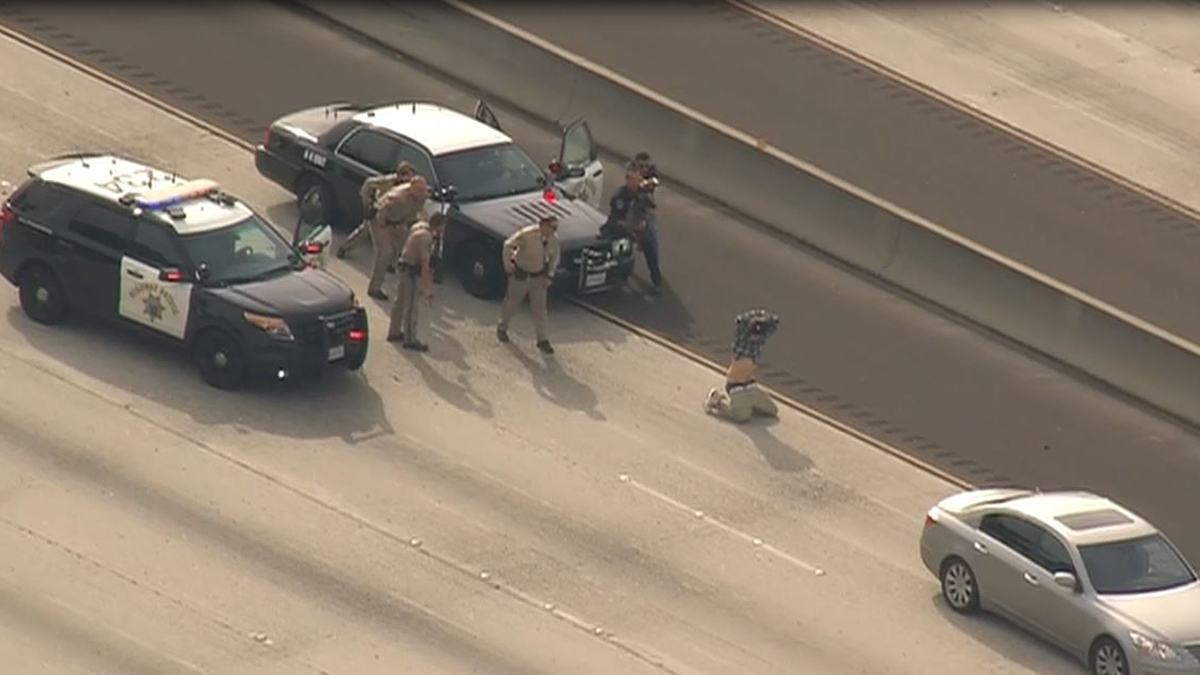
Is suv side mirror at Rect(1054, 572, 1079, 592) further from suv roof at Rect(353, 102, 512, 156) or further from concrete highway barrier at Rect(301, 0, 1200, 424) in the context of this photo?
suv roof at Rect(353, 102, 512, 156)

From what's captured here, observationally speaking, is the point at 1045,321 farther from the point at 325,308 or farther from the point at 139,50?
the point at 139,50

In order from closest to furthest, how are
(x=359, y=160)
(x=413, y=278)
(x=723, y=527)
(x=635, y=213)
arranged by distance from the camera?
(x=723, y=527) < (x=413, y=278) < (x=635, y=213) < (x=359, y=160)

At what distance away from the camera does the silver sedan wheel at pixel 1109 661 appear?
27.8 m

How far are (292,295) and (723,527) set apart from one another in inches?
208

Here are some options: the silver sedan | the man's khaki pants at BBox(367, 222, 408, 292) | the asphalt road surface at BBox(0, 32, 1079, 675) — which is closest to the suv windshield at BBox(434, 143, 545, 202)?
the man's khaki pants at BBox(367, 222, 408, 292)

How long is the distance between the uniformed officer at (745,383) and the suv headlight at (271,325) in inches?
189

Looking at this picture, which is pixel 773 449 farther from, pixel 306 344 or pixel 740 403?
pixel 306 344

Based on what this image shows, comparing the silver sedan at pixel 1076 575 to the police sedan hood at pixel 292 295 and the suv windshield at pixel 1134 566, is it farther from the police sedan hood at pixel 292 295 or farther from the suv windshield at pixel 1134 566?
the police sedan hood at pixel 292 295

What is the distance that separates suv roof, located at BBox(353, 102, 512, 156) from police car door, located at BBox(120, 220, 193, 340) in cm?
443

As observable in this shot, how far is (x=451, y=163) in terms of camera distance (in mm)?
35156

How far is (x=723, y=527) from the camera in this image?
3038 centimetres

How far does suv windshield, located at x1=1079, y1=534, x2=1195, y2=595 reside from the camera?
93.4ft

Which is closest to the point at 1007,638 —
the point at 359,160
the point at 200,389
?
the point at 200,389

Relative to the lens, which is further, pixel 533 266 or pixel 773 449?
pixel 533 266
